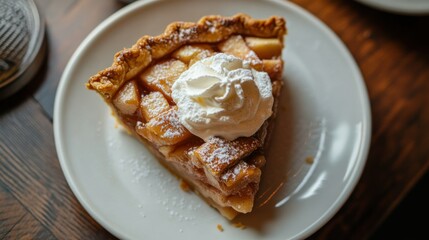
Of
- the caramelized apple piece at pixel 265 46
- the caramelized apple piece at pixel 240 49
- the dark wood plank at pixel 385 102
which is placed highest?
the caramelized apple piece at pixel 240 49

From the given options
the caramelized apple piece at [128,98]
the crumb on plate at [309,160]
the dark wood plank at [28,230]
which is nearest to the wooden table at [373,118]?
the dark wood plank at [28,230]

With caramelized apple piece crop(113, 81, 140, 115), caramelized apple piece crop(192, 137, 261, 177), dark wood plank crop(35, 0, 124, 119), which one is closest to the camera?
caramelized apple piece crop(192, 137, 261, 177)

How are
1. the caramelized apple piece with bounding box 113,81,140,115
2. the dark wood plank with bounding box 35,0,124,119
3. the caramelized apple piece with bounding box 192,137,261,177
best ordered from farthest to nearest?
the dark wood plank with bounding box 35,0,124,119 < the caramelized apple piece with bounding box 113,81,140,115 < the caramelized apple piece with bounding box 192,137,261,177

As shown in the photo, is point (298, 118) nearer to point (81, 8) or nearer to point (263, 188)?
point (263, 188)

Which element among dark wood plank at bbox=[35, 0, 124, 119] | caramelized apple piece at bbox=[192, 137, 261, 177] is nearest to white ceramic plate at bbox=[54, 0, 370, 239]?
dark wood plank at bbox=[35, 0, 124, 119]

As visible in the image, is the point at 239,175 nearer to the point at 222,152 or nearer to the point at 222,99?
the point at 222,152

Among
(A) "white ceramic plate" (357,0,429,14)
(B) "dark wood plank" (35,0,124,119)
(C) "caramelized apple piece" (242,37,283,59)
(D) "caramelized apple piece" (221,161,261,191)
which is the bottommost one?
(A) "white ceramic plate" (357,0,429,14)

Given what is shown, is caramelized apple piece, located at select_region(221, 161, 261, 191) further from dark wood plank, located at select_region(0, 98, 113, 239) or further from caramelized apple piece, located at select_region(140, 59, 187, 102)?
dark wood plank, located at select_region(0, 98, 113, 239)

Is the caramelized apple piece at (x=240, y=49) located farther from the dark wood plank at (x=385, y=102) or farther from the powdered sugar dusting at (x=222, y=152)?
the dark wood plank at (x=385, y=102)
